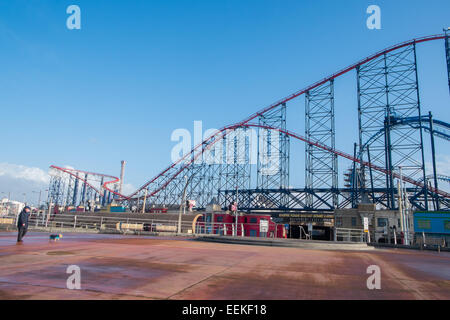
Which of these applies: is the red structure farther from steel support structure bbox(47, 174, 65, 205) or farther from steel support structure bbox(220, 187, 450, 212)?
steel support structure bbox(47, 174, 65, 205)

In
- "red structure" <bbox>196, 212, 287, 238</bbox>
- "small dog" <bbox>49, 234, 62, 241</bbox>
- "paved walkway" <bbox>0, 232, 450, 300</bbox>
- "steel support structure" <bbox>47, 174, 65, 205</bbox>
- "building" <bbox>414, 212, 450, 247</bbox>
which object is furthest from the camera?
"steel support structure" <bbox>47, 174, 65, 205</bbox>

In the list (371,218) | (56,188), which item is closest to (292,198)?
(371,218)

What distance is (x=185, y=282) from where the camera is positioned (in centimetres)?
434

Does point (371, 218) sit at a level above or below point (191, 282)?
above

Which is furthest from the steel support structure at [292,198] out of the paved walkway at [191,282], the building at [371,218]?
the paved walkway at [191,282]

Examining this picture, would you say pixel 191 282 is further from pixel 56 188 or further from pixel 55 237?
pixel 56 188

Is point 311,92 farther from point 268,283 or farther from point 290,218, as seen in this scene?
point 268,283

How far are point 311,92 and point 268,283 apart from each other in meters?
38.3

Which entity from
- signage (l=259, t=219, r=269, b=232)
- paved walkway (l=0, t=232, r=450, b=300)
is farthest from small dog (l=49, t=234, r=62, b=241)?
signage (l=259, t=219, r=269, b=232)

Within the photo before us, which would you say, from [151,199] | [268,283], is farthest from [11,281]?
[151,199]

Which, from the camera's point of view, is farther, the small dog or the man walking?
the small dog

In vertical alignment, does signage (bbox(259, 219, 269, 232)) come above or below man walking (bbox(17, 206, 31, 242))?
below

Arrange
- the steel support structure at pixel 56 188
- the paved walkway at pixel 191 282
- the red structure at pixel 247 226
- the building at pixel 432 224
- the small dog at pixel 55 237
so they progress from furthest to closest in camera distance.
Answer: the steel support structure at pixel 56 188
the red structure at pixel 247 226
the building at pixel 432 224
the small dog at pixel 55 237
the paved walkway at pixel 191 282

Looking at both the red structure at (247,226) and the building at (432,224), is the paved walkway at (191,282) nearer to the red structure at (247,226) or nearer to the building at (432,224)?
the red structure at (247,226)
